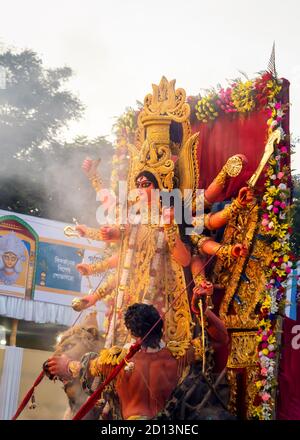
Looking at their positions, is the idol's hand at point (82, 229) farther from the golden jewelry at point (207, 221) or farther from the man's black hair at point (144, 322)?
the man's black hair at point (144, 322)

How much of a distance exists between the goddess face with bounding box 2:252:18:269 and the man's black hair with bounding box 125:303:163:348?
7044mm

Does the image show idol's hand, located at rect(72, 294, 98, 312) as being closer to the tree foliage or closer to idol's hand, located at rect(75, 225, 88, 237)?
idol's hand, located at rect(75, 225, 88, 237)

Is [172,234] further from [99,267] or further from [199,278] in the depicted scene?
[99,267]

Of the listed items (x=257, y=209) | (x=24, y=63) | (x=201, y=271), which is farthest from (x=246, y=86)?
(x=24, y=63)

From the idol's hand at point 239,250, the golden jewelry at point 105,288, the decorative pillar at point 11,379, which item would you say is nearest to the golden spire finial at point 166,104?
the idol's hand at point 239,250

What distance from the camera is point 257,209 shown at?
33.9 ft

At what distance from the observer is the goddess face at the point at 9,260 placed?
53.5 feet

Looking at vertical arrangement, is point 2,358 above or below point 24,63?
below

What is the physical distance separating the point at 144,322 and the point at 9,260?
287 inches

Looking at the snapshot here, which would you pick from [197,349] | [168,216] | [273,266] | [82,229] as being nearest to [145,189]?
[168,216]

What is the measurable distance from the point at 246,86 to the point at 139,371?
3.86 m
